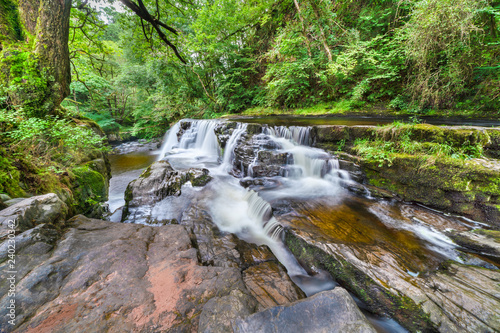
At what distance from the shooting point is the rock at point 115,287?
123 centimetres

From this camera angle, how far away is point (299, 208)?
399 cm

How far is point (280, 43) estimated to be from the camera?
27.2 feet

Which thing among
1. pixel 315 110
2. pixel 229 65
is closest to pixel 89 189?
pixel 315 110

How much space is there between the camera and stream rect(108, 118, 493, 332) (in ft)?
9.06

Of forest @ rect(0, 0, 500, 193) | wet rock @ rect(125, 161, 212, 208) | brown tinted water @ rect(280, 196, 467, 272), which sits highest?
forest @ rect(0, 0, 500, 193)

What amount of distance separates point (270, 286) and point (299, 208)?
6.83ft

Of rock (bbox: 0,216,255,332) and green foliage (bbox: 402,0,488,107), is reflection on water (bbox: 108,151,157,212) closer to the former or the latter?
rock (bbox: 0,216,255,332)

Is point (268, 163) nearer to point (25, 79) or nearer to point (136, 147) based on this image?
point (25, 79)

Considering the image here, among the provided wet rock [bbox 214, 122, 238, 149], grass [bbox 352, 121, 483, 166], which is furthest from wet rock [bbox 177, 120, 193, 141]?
grass [bbox 352, 121, 483, 166]

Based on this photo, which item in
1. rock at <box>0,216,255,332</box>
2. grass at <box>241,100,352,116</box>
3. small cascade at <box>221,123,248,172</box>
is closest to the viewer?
rock at <box>0,216,255,332</box>

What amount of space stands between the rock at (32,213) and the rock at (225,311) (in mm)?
2081

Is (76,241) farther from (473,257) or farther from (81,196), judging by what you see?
(473,257)

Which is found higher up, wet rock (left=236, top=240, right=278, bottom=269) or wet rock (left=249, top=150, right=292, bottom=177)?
wet rock (left=249, top=150, right=292, bottom=177)

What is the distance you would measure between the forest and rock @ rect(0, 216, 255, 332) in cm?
160
